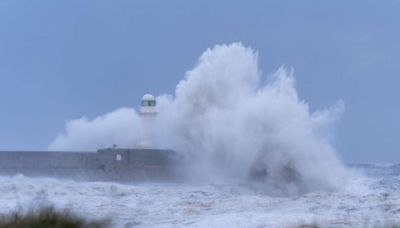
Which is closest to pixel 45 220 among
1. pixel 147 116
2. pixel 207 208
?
pixel 207 208

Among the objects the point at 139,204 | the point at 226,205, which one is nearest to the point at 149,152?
the point at 139,204

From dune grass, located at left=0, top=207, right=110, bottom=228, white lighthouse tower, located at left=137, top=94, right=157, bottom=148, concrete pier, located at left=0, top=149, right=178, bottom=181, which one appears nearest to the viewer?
dune grass, located at left=0, top=207, right=110, bottom=228

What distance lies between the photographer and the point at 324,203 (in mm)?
11242

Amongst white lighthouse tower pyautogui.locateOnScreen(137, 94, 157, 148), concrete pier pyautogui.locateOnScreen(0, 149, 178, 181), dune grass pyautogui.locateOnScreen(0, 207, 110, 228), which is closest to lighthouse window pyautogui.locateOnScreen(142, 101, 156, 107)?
white lighthouse tower pyautogui.locateOnScreen(137, 94, 157, 148)

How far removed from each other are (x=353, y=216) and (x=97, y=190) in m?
8.19

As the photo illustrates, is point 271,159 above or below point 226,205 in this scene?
above

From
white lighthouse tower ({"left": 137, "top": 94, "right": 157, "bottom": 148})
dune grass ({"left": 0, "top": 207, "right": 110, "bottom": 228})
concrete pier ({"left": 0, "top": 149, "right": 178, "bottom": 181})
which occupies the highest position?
white lighthouse tower ({"left": 137, "top": 94, "right": 157, "bottom": 148})

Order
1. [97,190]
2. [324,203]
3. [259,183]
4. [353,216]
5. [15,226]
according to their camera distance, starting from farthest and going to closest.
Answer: [259,183]
[97,190]
[324,203]
[353,216]
[15,226]

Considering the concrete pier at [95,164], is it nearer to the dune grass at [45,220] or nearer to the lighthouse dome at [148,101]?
the lighthouse dome at [148,101]

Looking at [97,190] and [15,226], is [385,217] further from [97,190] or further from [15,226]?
[97,190]

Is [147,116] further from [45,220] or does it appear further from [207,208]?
[45,220]

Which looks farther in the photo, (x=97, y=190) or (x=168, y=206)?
(x=97, y=190)

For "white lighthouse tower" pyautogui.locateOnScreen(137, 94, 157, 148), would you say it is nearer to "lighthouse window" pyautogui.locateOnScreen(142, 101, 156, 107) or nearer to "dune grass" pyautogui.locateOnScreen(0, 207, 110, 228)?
"lighthouse window" pyautogui.locateOnScreen(142, 101, 156, 107)

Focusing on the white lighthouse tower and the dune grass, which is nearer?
the dune grass
